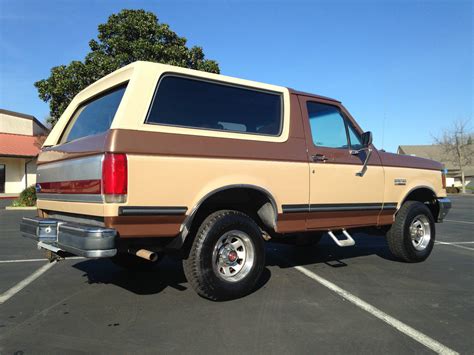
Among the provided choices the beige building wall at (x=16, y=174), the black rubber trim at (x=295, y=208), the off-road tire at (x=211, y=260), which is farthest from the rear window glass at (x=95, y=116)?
the beige building wall at (x=16, y=174)

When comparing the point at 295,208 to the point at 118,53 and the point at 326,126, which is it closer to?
the point at 326,126

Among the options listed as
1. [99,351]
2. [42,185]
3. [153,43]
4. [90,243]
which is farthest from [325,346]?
[153,43]

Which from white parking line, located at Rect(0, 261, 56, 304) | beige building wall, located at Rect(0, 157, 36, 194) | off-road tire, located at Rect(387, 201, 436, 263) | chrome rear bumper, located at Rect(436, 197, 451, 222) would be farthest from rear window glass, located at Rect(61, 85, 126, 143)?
beige building wall, located at Rect(0, 157, 36, 194)

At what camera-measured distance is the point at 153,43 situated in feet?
51.9

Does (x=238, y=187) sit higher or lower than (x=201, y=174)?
lower

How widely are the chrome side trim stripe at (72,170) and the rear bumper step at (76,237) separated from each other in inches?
17.5

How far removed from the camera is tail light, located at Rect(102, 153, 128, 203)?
3387mm

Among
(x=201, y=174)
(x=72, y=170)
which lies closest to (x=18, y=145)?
(x=72, y=170)

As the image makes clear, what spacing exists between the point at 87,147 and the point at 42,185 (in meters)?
1.33

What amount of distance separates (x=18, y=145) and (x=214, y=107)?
2650 cm

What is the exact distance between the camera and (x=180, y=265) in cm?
584

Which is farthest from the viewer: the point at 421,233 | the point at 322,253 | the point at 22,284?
the point at 322,253

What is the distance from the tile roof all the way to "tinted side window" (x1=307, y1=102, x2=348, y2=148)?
22.8m

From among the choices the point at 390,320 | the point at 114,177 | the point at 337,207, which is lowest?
the point at 390,320
